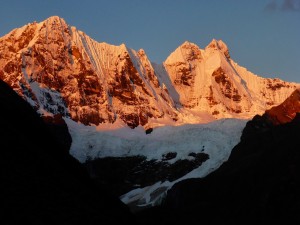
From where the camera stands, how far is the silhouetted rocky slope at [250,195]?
498ft

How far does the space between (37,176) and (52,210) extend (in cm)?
445

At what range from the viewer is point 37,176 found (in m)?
59.5

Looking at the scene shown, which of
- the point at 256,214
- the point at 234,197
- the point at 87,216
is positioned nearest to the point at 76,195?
the point at 87,216

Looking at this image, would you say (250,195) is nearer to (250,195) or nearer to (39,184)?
(250,195)

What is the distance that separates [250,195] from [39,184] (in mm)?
113775

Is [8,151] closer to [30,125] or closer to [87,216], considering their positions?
[87,216]

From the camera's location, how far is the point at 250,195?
550 ft

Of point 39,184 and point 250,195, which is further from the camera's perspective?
point 250,195

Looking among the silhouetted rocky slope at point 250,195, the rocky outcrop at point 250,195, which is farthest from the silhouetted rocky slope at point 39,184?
the rocky outcrop at point 250,195

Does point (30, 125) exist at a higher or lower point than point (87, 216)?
higher

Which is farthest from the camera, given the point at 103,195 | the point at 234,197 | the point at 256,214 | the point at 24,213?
the point at 234,197

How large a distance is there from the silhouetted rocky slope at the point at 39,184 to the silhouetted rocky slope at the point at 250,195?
70.8 meters

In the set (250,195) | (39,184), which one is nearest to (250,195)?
(250,195)

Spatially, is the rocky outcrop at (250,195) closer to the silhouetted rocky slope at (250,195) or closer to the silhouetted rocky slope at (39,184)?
the silhouetted rocky slope at (250,195)
